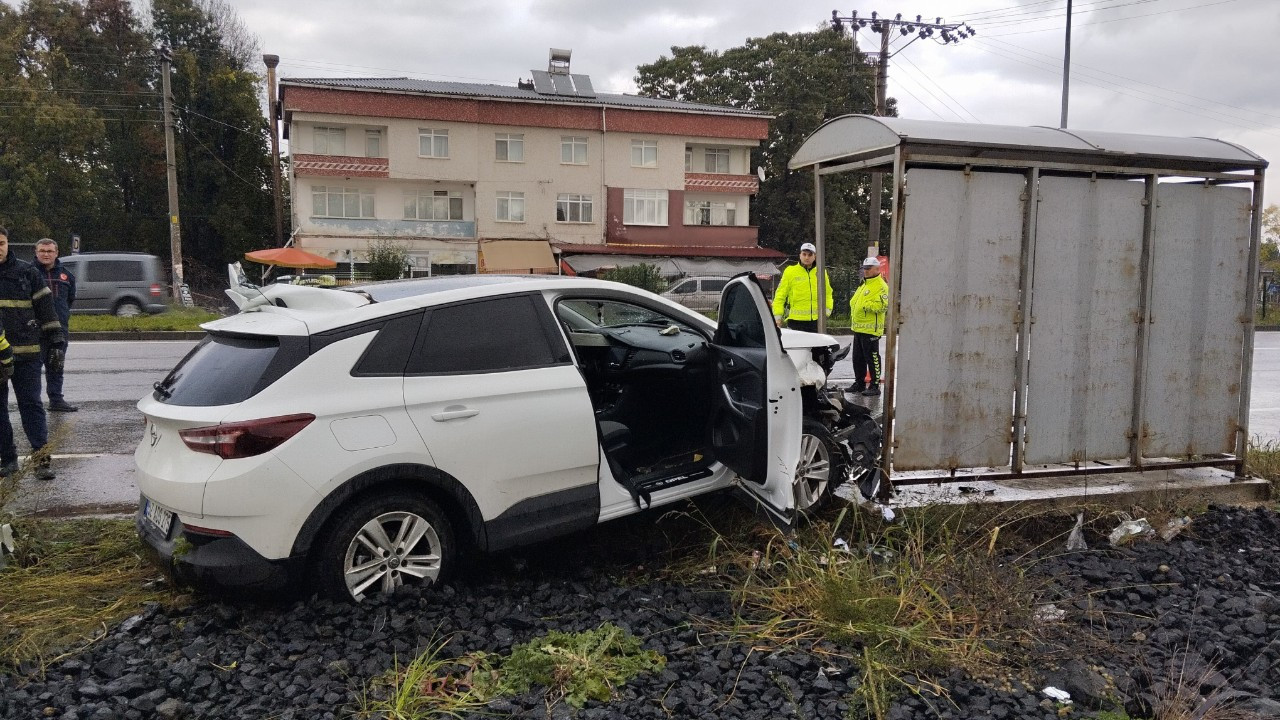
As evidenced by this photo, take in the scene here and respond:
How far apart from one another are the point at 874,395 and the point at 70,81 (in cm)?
5237

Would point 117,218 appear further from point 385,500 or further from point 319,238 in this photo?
point 385,500

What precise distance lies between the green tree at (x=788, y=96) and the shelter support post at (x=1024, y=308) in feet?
140

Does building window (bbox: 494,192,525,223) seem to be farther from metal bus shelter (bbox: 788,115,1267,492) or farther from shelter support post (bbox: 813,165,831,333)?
metal bus shelter (bbox: 788,115,1267,492)

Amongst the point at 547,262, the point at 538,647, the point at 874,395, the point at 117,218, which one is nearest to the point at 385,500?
the point at 538,647

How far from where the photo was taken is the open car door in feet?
15.9

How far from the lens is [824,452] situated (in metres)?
5.73

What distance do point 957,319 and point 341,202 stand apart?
1558 inches

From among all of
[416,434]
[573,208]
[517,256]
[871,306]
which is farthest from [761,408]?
[573,208]

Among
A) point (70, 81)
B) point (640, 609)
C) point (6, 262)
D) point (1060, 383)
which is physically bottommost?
point (640, 609)

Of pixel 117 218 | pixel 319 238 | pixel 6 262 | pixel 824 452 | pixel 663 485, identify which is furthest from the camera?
pixel 117 218

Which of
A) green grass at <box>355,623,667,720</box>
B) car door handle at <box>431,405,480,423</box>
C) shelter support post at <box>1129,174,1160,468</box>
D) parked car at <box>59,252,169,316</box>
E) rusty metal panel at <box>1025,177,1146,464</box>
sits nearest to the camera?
green grass at <box>355,623,667,720</box>

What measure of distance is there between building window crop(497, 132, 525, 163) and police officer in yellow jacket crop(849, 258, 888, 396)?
1339 inches

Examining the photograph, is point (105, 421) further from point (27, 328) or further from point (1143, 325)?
point (1143, 325)

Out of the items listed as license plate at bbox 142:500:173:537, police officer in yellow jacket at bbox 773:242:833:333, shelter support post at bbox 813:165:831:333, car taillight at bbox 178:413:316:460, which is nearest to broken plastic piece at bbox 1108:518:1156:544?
shelter support post at bbox 813:165:831:333
